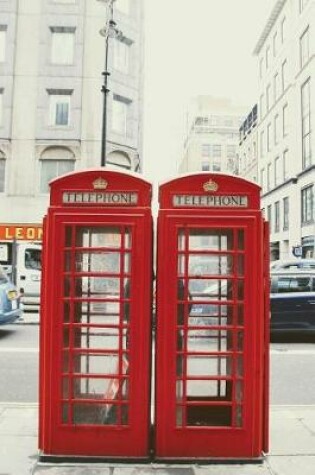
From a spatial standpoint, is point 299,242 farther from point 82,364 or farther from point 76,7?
point 82,364

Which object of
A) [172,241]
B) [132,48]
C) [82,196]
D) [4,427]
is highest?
[132,48]

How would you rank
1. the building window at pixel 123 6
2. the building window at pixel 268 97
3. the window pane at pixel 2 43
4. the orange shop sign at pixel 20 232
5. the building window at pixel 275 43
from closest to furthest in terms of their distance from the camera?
the orange shop sign at pixel 20 232, the window pane at pixel 2 43, the building window at pixel 123 6, the building window at pixel 275 43, the building window at pixel 268 97

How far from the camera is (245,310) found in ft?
15.4

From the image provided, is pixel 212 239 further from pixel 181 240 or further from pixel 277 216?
pixel 277 216

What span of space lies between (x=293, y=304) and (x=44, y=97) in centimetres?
2044

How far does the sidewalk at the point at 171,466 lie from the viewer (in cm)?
453

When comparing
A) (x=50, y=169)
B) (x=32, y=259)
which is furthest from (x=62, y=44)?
(x=32, y=259)

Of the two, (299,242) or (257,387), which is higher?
(299,242)

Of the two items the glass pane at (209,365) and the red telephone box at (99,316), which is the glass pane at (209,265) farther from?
the glass pane at (209,365)

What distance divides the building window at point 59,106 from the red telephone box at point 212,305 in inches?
999

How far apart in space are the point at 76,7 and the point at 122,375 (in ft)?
92.5

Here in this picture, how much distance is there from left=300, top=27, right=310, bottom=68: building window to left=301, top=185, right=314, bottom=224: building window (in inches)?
365

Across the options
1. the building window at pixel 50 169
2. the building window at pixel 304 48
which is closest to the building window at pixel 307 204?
the building window at pixel 304 48

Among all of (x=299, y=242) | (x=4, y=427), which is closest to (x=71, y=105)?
(x=299, y=242)
